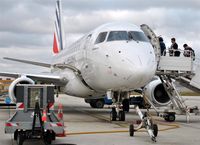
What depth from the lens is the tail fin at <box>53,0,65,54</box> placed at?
31.1 metres

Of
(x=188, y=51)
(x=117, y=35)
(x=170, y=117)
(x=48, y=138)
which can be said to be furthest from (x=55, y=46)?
(x=48, y=138)

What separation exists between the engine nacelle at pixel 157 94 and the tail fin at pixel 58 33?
15397 millimetres

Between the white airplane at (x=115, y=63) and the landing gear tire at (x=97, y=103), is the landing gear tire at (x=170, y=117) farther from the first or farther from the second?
the landing gear tire at (x=97, y=103)

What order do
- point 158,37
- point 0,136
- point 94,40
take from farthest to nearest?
1. point 158,37
2. point 94,40
3. point 0,136

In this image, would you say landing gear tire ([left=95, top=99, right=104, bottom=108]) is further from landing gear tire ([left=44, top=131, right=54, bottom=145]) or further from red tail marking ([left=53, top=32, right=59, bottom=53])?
landing gear tire ([left=44, top=131, right=54, bottom=145])

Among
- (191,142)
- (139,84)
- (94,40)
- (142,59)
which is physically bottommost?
(191,142)

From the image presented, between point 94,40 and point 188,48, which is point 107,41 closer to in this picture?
point 94,40

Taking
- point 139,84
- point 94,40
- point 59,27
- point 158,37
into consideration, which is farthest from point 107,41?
point 59,27

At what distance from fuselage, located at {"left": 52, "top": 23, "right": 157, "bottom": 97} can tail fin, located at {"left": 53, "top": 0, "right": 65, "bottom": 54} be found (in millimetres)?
16362

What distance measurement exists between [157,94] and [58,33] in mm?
17183

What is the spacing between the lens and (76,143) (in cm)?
824

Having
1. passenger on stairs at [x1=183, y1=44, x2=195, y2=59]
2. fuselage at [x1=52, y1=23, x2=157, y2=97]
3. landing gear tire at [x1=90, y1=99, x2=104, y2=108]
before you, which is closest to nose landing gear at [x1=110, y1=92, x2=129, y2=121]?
fuselage at [x1=52, y1=23, x2=157, y2=97]

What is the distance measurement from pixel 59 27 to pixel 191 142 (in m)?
24.7

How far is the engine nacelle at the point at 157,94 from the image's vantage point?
52.9ft
